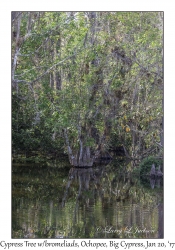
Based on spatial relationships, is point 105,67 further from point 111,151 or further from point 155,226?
point 155,226

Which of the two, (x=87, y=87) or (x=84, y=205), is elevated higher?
(x=87, y=87)

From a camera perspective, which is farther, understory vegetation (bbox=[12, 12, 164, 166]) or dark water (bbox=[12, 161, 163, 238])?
understory vegetation (bbox=[12, 12, 164, 166])

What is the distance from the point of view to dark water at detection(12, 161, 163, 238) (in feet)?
34.2

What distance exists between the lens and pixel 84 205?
13.5m

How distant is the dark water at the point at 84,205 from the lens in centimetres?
1042

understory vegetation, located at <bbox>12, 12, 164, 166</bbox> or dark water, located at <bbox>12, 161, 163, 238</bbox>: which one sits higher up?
understory vegetation, located at <bbox>12, 12, 164, 166</bbox>

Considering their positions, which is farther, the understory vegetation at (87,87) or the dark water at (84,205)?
the understory vegetation at (87,87)

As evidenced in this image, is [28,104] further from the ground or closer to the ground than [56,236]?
further from the ground

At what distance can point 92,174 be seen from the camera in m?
21.2

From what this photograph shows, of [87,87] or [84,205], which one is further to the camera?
[87,87]

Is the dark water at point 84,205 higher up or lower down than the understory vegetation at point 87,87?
lower down
